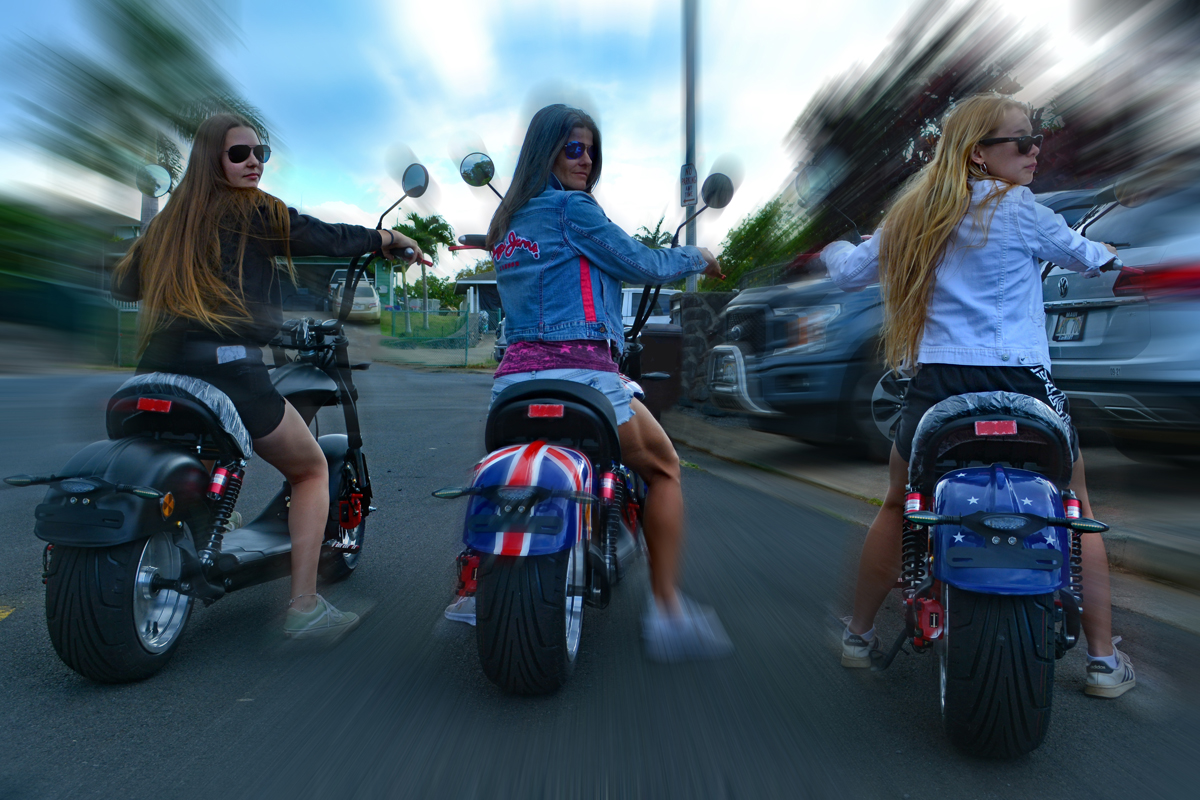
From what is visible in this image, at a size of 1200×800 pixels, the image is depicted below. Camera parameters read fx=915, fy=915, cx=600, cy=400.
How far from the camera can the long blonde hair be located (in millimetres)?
2596

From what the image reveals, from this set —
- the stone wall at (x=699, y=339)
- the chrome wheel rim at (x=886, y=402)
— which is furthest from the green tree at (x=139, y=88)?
the chrome wheel rim at (x=886, y=402)

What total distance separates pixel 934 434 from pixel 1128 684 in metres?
1.10

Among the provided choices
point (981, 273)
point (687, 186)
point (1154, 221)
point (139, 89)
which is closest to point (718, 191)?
point (981, 273)

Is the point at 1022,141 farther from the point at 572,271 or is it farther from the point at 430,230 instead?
the point at 430,230

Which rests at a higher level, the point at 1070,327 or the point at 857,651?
the point at 1070,327

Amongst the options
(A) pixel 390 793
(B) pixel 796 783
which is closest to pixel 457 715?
(A) pixel 390 793

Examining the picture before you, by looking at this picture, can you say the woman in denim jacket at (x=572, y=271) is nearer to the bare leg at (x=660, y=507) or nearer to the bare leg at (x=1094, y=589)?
the bare leg at (x=660, y=507)

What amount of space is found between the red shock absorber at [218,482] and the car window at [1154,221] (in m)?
4.03

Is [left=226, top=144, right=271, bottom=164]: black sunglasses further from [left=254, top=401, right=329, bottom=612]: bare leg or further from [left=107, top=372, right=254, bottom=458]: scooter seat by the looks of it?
[left=254, top=401, right=329, bottom=612]: bare leg

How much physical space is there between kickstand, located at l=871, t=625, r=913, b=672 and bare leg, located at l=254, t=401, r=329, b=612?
6.38 feet

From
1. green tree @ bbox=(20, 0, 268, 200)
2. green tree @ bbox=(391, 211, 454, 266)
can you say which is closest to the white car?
green tree @ bbox=(20, 0, 268, 200)

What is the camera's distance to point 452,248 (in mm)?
3504

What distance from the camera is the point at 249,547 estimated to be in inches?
130

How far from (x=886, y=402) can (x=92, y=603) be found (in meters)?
5.21
